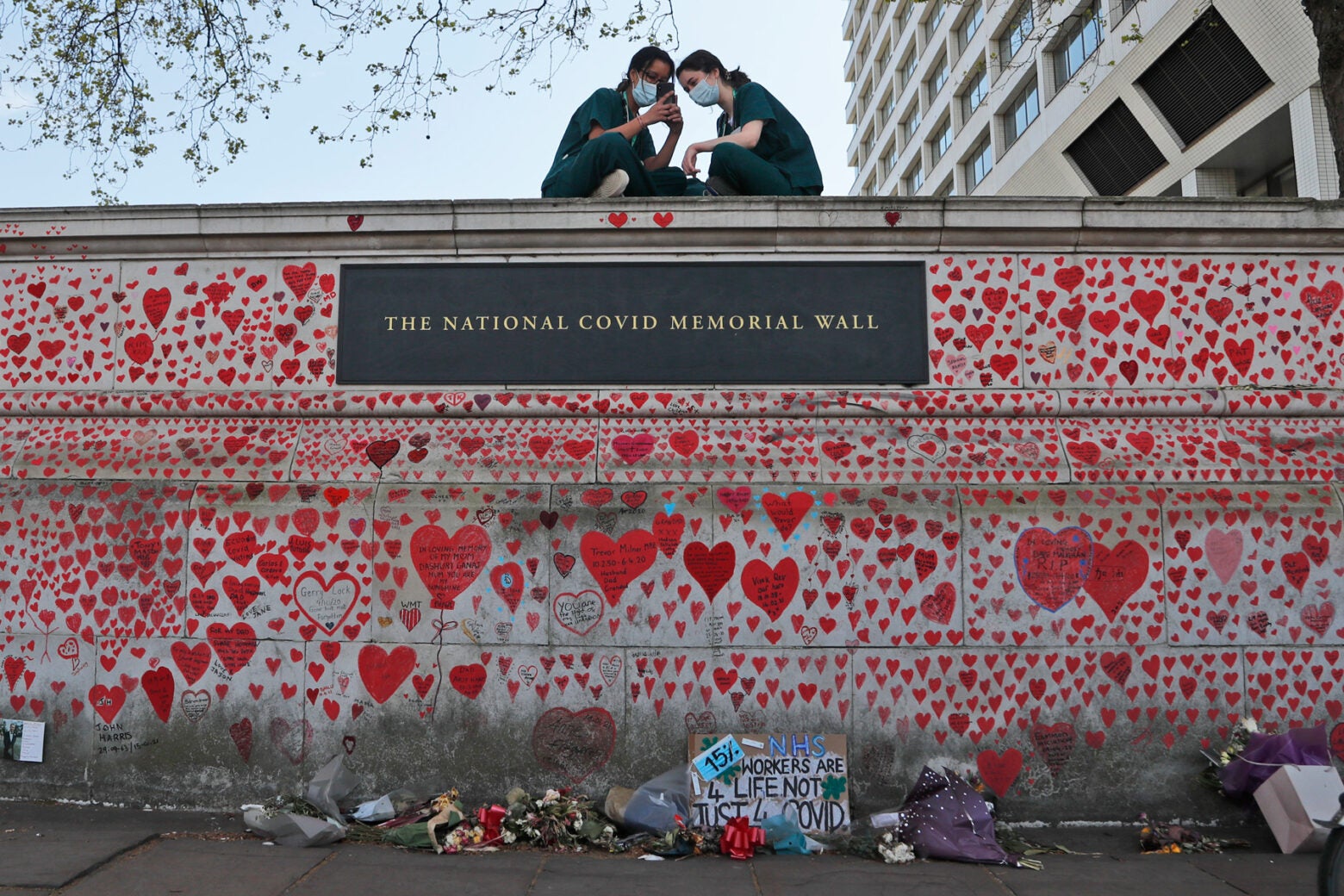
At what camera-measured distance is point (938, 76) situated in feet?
131

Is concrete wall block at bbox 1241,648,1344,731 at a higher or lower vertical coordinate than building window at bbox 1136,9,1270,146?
lower

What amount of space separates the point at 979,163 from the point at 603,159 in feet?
108

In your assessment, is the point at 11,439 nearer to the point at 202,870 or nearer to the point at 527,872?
the point at 202,870

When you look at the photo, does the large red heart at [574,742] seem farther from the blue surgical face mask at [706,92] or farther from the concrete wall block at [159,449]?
the blue surgical face mask at [706,92]

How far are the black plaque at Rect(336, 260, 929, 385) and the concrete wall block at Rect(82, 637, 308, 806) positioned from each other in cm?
179

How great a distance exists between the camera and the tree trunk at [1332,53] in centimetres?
719

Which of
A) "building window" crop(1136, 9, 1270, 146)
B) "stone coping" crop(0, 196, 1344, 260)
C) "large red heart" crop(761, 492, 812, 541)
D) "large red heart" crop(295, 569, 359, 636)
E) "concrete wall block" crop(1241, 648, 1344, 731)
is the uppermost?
"building window" crop(1136, 9, 1270, 146)

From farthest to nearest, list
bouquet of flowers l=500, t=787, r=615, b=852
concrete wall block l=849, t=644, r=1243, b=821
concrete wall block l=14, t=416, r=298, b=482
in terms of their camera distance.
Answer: concrete wall block l=14, t=416, r=298, b=482, concrete wall block l=849, t=644, r=1243, b=821, bouquet of flowers l=500, t=787, r=615, b=852

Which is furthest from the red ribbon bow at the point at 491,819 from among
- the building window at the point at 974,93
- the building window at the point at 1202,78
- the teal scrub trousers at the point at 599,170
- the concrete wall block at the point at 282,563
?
the building window at the point at 974,93

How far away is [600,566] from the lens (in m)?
4.86

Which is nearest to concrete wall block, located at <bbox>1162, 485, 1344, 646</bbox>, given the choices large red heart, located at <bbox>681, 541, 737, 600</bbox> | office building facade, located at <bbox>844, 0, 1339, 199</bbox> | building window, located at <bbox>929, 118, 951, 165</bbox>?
large red heart, located at <bbox>681, 541, 737, 600</bbox>

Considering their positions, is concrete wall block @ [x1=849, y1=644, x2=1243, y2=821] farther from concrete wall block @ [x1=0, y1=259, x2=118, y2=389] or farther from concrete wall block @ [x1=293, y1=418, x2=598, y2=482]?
concrete wall block @ [x1=0, y1=259, x2=118, y2=389]

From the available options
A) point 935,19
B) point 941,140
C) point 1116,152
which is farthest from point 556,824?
point 935,19

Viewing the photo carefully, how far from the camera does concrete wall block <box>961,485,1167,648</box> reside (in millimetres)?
4770
